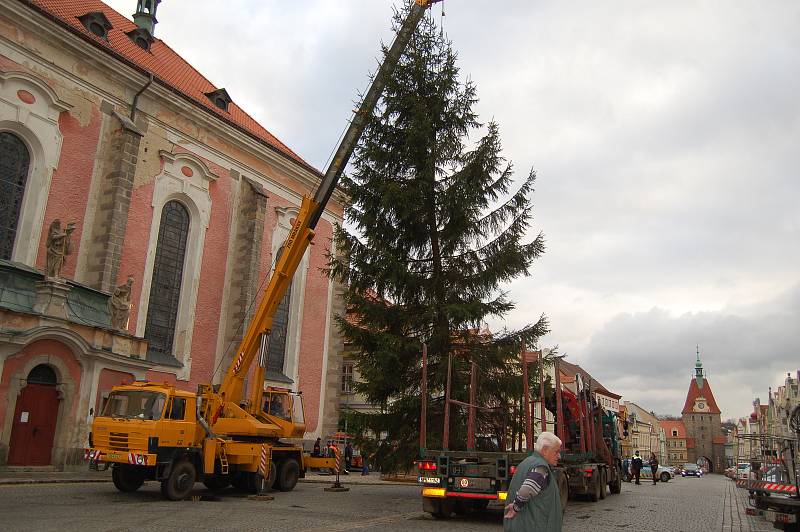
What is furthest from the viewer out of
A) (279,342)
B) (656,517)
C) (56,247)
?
(279,342)

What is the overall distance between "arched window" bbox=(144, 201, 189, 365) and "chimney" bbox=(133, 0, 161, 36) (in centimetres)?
1123

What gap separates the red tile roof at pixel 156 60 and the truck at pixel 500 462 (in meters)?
15.2

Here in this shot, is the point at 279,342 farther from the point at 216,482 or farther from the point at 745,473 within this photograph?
the point at 745,473

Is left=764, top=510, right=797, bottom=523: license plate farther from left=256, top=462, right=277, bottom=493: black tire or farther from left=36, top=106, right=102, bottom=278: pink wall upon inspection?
left=36, top=106, right=102, bottom=278: pink wall

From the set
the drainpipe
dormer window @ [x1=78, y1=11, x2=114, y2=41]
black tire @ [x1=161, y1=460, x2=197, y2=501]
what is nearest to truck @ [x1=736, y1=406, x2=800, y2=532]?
black tire @ [x1=161, y1=460, x2=197, y2=501]

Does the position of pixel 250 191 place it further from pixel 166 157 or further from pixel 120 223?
pixel 120 223

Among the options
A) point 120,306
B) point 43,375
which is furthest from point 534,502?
point 120,306

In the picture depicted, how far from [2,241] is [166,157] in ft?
20.7

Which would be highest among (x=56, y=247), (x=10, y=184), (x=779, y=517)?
(x=10, y=184)

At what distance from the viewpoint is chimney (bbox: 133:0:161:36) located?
2955cm

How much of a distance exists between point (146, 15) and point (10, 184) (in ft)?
47.9

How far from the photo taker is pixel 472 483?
35.7ft

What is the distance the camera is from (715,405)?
11669cm

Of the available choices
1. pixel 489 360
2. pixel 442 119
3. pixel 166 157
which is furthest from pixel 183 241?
pixel 489 360
